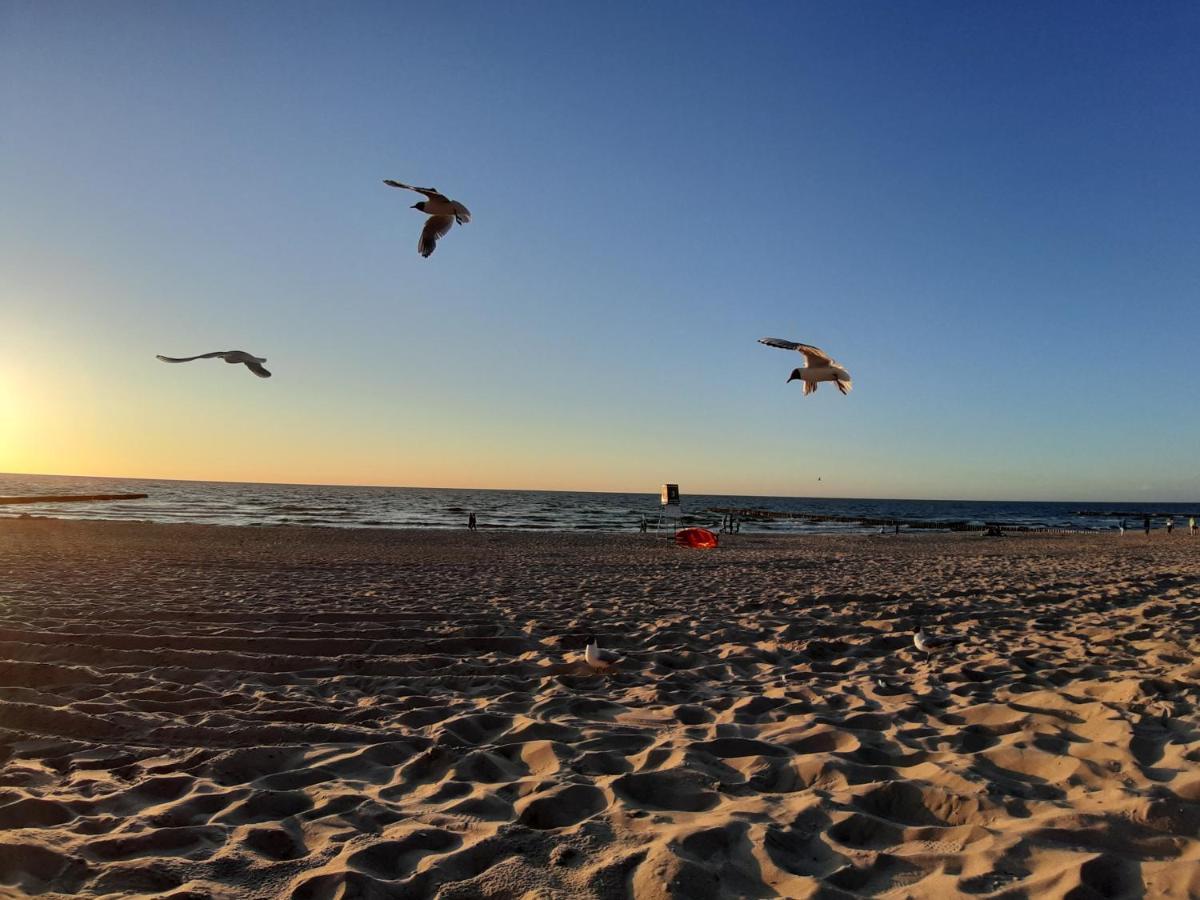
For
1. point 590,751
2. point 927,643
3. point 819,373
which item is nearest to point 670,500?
point 819,373

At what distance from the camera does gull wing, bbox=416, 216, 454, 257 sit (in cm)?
858

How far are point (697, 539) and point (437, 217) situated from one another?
1369cm

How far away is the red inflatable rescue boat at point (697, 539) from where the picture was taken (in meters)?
20.2

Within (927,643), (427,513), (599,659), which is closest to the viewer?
(599,659)

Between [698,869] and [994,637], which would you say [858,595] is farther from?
[698,869]

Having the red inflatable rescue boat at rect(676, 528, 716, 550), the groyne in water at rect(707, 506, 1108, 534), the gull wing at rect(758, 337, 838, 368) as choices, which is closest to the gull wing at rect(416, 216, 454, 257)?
the gull wing at rect(758, 337, 838, 368)

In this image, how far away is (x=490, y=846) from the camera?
8.63 feet

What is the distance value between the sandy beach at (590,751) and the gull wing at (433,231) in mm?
4221

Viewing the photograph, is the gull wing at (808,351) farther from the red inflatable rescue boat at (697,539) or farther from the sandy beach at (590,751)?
the red inflatable rescue boat at (697,539)

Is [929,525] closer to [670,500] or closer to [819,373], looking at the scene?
[670,500]

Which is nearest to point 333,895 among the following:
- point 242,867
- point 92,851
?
point 242,867

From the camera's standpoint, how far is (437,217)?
8711 mm

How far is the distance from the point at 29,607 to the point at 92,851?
638cm

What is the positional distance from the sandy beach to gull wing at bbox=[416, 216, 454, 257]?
13.8 feet
